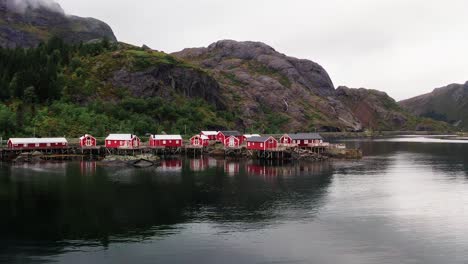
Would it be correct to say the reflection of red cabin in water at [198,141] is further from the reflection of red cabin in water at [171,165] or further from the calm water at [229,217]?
the calm water at [229,217]

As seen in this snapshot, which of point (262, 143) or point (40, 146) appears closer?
point (40, 146)

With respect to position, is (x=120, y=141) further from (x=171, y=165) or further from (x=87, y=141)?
(x=171, y=165)

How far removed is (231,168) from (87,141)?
1910 inches

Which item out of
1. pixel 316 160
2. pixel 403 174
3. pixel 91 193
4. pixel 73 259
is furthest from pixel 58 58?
pixel 73 259

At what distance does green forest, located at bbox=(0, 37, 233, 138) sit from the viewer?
140750 millimetres

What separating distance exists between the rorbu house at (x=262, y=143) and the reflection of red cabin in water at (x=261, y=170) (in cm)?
1840

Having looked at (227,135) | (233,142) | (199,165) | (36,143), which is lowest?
(199,165)

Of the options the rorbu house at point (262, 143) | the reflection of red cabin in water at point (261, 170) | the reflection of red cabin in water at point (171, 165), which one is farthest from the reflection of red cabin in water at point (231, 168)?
the rorbu house at point (262, 143)

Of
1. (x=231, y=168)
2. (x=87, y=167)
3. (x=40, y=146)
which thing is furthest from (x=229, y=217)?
(x=40, y=146)

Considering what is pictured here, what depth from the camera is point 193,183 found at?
3174 inches

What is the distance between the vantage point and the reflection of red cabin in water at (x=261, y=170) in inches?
3824

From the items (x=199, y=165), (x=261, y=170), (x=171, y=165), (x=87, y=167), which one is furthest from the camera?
(x=199, y=165)

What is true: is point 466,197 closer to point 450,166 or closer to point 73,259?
point 450,166

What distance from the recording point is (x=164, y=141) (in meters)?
138
